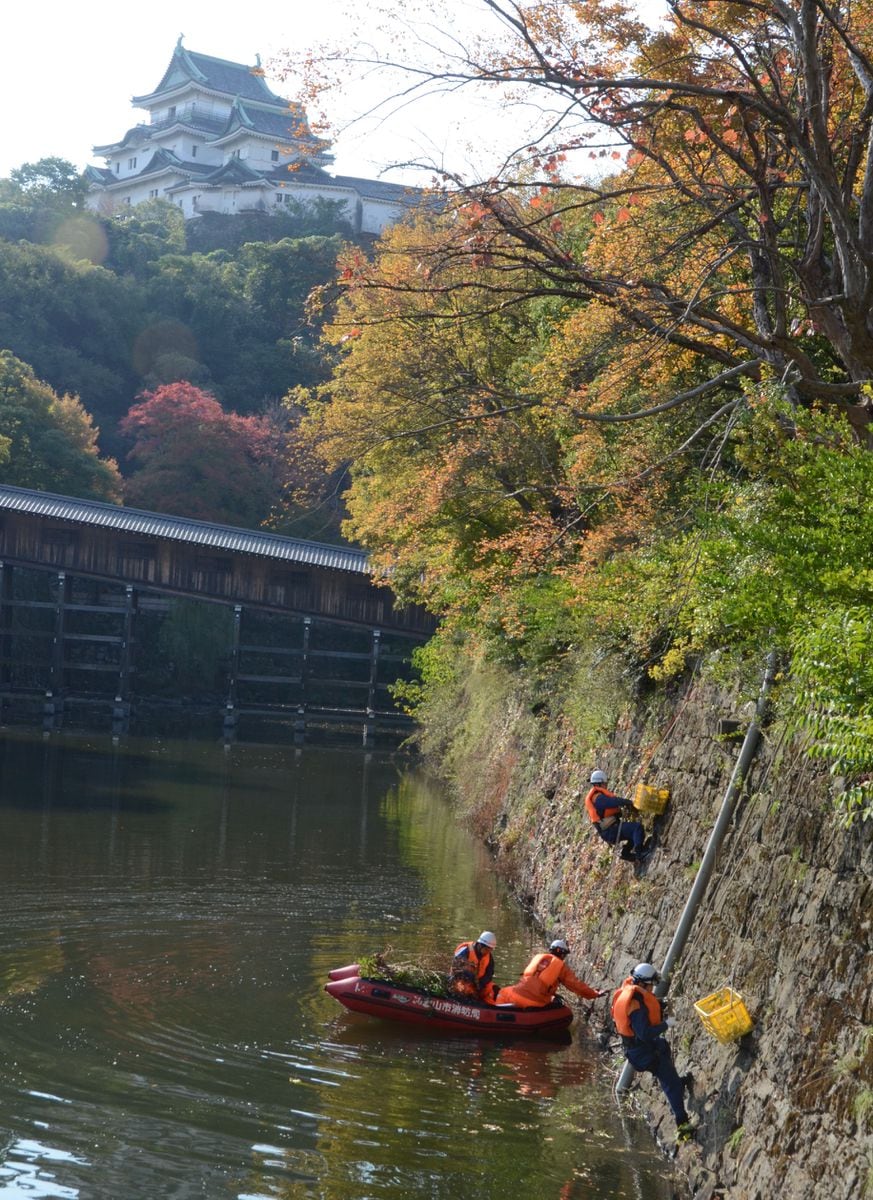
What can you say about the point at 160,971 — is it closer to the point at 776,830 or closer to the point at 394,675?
the point at 776,830

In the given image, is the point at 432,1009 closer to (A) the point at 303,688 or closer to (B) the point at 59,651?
(A) the point at 303,688

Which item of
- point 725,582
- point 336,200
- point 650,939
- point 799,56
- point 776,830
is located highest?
point 336,200

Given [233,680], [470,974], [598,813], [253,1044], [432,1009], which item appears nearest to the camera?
[253,1044]

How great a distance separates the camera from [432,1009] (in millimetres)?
12562

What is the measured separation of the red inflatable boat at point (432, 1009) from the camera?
40.9ft

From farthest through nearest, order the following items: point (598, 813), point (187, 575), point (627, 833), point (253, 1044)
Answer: point (187, 575), point (598, 813), point (627, 833), point (253, 1044)

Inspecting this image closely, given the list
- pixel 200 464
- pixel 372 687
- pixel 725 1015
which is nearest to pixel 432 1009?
pixel 725 1015

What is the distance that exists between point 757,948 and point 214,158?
77.4 m

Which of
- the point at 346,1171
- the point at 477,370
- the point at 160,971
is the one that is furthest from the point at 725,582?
the point at 477,370

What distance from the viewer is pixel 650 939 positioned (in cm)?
1184

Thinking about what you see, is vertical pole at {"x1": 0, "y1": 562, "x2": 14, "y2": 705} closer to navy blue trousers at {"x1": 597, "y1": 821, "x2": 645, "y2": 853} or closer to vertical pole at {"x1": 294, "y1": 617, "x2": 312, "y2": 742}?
vertical pole at {"x1": 294, "y1": 617, "x2": 312, "y2": 742}

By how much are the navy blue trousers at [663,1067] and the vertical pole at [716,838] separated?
0.83m

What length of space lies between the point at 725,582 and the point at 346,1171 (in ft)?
16.6

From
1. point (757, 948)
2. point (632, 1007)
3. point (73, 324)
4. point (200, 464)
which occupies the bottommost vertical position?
point (632, 1007)
